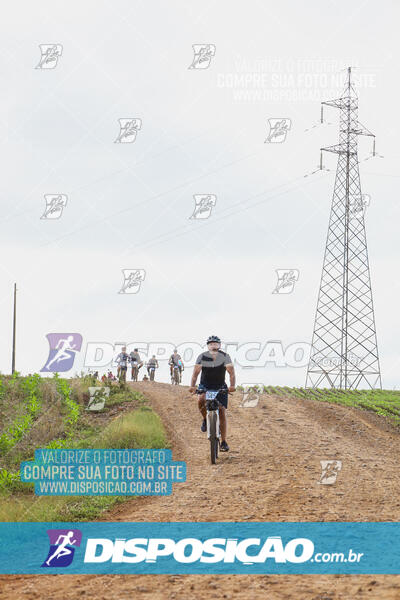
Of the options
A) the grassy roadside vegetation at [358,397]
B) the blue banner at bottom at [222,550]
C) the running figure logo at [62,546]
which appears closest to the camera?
the blue banner at bottom at [222,550]

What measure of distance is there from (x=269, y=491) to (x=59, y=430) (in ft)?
38.0

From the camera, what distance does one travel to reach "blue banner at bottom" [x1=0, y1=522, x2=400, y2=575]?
7113mm

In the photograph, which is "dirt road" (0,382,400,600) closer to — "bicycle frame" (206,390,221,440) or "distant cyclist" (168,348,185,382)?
"bicycle frame" (206,390,221,440)

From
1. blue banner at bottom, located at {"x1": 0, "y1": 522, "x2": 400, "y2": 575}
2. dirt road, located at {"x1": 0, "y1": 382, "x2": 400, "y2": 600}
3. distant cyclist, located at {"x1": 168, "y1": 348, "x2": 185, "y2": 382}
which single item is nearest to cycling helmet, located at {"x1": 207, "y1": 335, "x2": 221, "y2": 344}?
dirt road, located at {"x1": 0, "y1": 382, "x2": 400, "y2": 600}

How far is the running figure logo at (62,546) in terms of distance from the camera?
8.10 m

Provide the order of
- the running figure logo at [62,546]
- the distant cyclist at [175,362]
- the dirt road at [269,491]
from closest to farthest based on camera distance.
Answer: the dirt road at [269,491] < the running figure logo at [62,546] < the distant cyclist at [175,362]

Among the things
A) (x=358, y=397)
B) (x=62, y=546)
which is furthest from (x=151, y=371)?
(x=62, y=546)

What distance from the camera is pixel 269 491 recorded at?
35.4ft

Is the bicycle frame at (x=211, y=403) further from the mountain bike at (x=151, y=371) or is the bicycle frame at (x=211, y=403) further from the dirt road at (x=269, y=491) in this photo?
the mountain bike at (x=151, y=371)

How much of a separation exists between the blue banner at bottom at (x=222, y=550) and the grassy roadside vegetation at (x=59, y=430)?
245 centimetres

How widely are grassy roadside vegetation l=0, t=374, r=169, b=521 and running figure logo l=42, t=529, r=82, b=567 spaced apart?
1475 mm

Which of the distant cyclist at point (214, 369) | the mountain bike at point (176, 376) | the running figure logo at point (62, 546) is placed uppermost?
the mountain bike at point (176, 376)

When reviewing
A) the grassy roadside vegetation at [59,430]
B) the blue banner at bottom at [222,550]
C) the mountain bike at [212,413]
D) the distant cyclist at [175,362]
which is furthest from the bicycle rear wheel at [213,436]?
the distant cyclist at [175,362]

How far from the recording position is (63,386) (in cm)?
2662
